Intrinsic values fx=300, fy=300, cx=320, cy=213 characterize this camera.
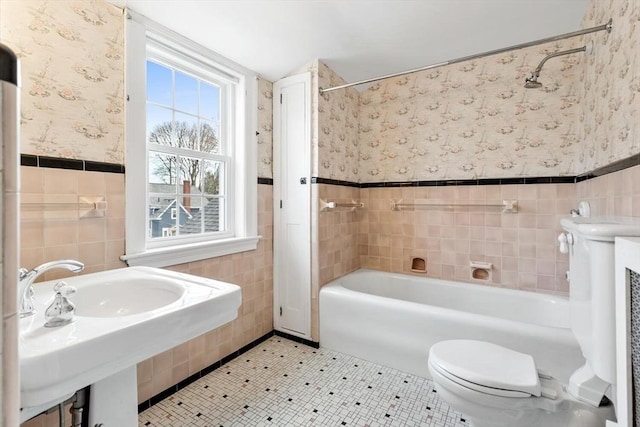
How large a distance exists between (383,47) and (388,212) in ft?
4.66

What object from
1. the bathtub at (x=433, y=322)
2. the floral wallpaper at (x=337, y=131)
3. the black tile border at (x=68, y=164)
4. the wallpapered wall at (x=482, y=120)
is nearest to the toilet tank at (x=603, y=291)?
the bathtub at (x=433, y=322)

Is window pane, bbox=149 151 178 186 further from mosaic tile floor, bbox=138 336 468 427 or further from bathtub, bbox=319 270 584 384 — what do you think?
bathtub, bbox=319 270 584 384

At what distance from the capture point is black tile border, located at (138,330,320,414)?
1.70 meters

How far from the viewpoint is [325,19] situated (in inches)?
76.3

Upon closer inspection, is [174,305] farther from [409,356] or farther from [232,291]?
[409,356]

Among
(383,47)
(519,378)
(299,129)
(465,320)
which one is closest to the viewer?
(519,378)

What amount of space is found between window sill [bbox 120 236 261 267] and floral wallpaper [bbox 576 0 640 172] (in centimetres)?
215

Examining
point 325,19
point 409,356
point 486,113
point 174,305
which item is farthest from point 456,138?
point 174,305

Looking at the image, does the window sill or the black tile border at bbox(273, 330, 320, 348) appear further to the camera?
the black tile border at bbox(273, 330, 320, 348)

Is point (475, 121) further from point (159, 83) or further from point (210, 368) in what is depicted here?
point (210, 368)

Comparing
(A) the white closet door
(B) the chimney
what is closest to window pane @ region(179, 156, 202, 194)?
(B) the chimney

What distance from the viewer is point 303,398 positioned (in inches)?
69.5

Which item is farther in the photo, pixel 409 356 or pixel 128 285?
pixel 409 356

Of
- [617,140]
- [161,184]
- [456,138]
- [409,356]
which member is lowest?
[409,356]
